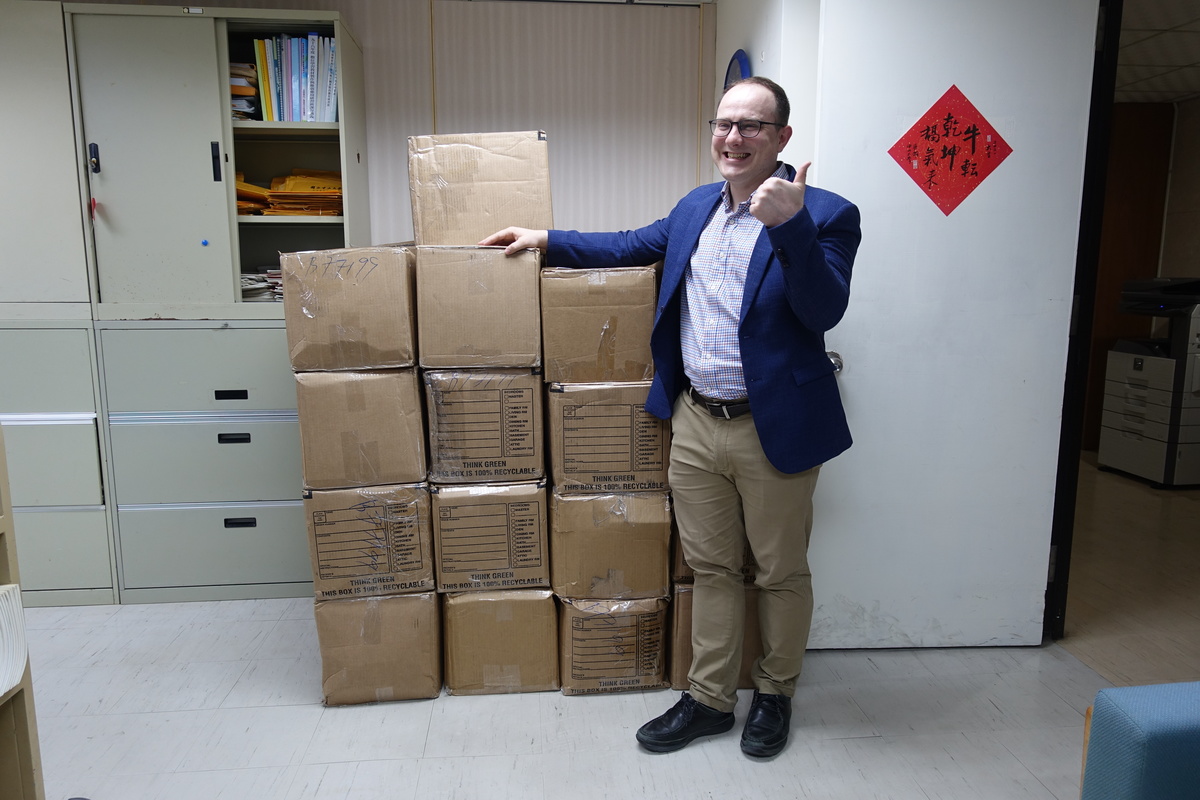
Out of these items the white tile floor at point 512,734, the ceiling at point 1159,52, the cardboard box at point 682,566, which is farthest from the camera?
the ceiling at point 1159,52

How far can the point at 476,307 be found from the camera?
1.91 metres

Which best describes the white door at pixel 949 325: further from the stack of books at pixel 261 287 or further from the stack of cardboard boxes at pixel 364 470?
the stack of books at pixel 261 287

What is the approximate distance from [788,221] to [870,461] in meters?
1.06

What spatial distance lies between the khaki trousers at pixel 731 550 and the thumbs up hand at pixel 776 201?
20.4 inches

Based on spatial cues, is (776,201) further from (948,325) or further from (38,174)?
(38,174)

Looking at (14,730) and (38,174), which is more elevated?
(38,174)

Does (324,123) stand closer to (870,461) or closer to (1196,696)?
(870,461)

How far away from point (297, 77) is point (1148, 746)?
9.29ft

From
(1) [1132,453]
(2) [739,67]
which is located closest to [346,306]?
(2) [739,67]

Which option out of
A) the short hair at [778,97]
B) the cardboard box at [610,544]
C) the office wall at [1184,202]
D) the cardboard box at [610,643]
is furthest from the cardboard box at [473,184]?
the office wall at [1184,202]

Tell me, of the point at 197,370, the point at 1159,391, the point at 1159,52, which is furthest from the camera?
the point at 1159,391

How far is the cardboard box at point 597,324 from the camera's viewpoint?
6.32 feet

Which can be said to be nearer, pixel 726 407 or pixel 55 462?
pixel 726 407

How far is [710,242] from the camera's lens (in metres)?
1.78
